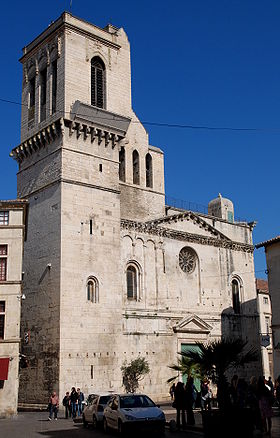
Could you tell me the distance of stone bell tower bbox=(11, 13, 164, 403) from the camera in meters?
28.3

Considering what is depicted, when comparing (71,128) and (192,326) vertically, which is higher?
(71,128)

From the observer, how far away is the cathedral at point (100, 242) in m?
28.6

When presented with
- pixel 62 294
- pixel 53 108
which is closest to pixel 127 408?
pixel 62 294

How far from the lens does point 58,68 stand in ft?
106

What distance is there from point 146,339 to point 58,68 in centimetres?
1692

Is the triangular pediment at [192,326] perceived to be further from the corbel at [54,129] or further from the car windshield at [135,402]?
the car windshield at [135,402]

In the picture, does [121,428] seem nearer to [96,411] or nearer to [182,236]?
Result: [96,411]

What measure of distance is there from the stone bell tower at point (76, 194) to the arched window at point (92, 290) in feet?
0.18

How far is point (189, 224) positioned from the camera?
3734 cm

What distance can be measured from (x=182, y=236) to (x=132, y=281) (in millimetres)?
5438

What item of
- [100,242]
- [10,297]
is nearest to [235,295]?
[100,242]

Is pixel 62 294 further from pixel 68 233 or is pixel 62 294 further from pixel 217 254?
pixel 217 254

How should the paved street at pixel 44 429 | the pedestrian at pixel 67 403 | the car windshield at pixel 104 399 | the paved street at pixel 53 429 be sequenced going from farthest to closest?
1. the pedestrian at pixel 67 403
2. the car windshield at pixel 104 399
3. the paved street at pixel 44 429
4. the paved street at pixel 53 429

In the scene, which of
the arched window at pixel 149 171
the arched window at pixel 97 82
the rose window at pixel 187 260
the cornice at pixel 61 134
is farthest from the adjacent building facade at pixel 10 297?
the rose window at pixel 187 260
